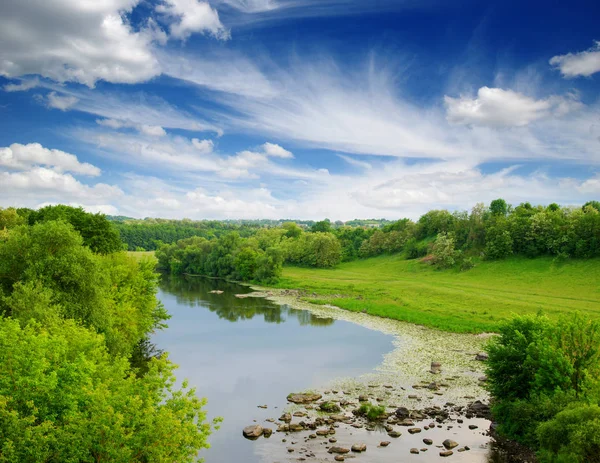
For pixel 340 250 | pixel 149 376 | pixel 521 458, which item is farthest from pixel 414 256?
pixel 149 376

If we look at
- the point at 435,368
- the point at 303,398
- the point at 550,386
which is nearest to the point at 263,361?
the point at 303,398

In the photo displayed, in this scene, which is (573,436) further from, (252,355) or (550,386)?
(252,355)

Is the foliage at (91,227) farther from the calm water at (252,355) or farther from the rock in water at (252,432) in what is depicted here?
the rock in water at (252,432)

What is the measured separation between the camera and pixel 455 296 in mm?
70188

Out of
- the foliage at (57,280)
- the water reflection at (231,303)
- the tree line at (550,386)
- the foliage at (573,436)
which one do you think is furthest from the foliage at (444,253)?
the foliage at (573,436)

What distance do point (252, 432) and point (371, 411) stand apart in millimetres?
7944

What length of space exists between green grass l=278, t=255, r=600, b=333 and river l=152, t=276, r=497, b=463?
9999mm

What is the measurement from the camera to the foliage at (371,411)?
29.4 m

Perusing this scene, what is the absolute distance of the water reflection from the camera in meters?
64.1

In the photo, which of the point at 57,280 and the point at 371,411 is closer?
the point at 371,411

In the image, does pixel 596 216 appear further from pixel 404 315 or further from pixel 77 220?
pixel 77 220

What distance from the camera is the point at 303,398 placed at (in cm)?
3272

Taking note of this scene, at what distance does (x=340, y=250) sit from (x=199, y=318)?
74.9m

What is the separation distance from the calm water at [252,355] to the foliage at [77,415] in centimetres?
987
